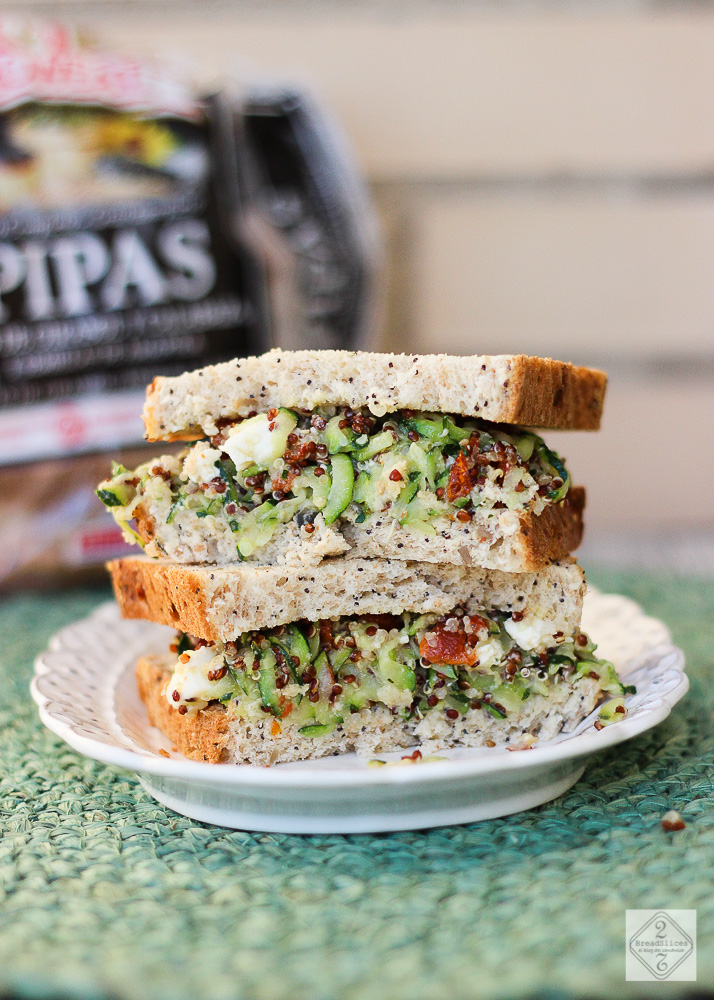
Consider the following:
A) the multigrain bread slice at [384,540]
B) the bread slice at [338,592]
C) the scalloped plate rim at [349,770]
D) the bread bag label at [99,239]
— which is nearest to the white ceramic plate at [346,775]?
the scalloped plate rim at [349,770]

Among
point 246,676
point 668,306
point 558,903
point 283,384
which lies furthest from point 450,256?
point 558,903

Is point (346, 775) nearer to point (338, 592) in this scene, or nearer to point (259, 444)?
point (338, 592)

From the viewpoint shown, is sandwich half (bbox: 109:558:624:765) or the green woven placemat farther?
sandwich half (bbox: 109:558:624:765)

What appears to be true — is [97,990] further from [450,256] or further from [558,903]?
[450,256]

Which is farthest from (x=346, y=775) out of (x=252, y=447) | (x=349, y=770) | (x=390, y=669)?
(x=252, y=447)

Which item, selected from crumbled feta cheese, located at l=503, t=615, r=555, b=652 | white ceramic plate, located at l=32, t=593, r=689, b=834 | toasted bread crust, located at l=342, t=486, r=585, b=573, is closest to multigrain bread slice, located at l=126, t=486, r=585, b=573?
toasted bread crust, located at l=342, t=486, r=585, b=573

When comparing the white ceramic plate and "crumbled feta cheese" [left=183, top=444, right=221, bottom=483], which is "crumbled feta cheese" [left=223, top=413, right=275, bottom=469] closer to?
"crumbled feta cheese" [left=183, top=444, right=221, bottom=483]

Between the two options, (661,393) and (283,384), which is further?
(661,393)

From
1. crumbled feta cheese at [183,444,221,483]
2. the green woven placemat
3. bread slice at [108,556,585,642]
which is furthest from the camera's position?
crumbled feta cheese at [183,444,221,483]
